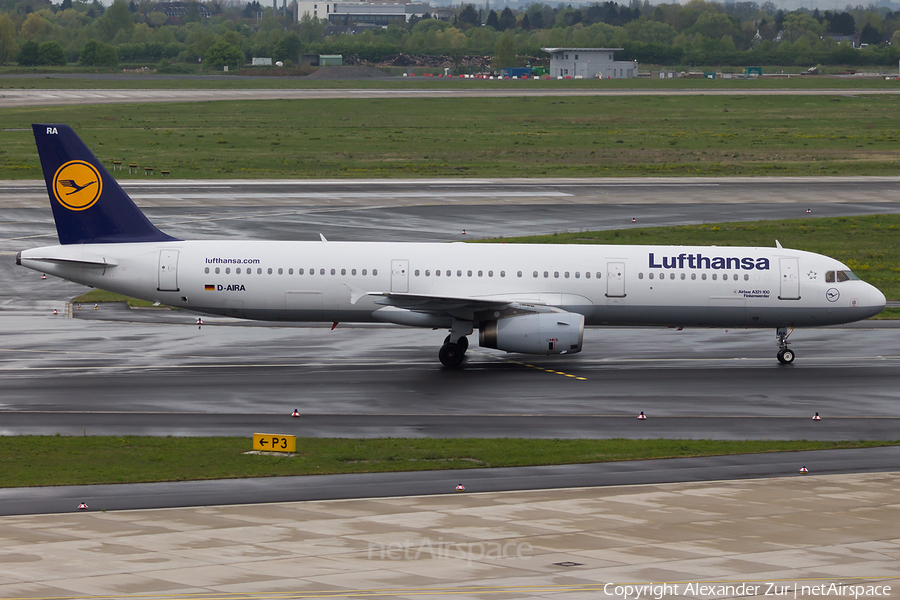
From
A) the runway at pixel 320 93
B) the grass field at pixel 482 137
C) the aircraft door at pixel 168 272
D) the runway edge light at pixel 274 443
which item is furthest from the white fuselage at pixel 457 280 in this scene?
the runway at pixel 320 93

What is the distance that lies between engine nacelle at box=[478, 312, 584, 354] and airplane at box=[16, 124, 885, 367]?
1433 mm

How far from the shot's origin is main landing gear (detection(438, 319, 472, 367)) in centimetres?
3644

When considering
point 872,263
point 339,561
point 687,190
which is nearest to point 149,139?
point 687,190

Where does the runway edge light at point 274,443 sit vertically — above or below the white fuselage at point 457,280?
below

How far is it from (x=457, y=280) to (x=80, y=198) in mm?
13571

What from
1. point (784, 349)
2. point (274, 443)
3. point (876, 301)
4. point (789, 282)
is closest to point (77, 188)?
Answer: point (274, 443)

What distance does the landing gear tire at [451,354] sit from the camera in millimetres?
36438

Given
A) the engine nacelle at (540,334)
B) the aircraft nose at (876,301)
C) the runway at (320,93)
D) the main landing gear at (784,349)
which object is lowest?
the main landing gear at (784,349)

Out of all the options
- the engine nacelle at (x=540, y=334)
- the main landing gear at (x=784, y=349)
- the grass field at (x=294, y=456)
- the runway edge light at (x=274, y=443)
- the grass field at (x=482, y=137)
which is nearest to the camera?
the grass field at (x=294, y=456)

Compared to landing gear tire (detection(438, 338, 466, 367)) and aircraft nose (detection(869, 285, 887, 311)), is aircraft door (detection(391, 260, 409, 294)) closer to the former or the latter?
landing gear tire (detection(438, 338, 466, 367))

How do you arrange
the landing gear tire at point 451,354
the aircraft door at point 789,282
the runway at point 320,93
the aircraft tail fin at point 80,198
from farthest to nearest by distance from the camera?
1. the runway at point 320,93
2. the aircraft door at point 789,282
3. the aircraft tail fin at point 80,198
4. the landing gear tire at point 451,354

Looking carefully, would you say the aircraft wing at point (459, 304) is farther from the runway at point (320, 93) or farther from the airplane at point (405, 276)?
Answer: the runway at point (320, 93)

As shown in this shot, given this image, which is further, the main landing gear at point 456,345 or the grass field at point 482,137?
the grass field at point 482,137

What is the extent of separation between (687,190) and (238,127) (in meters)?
61.1
